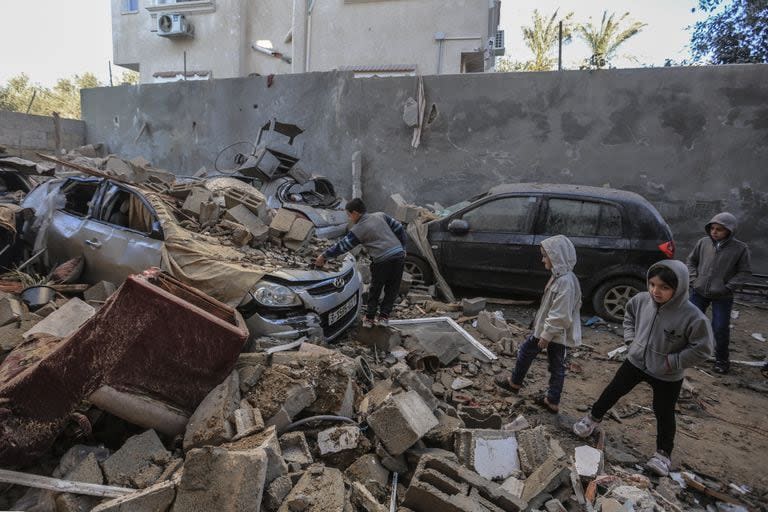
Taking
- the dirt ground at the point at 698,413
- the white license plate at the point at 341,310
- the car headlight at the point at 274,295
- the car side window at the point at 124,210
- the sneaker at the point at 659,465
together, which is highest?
the car side window at the point at 124,210

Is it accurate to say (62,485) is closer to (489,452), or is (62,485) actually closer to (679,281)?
(489,452)

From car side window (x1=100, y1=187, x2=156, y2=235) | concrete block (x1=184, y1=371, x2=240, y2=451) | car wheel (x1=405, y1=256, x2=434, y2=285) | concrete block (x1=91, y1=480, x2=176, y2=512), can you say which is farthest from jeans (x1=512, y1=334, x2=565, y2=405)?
car side window (x1=100, y1=187, x2=156, y2=235)

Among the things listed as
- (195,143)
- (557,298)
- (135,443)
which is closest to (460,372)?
(557,298)

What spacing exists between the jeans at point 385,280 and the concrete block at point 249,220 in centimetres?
132

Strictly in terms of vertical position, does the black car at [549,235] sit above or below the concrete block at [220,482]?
above

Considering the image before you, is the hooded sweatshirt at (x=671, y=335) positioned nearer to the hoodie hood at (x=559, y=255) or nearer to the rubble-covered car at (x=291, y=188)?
the hoodie hood at (x=559, y=255)

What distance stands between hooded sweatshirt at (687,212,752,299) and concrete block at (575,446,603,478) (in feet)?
9.14

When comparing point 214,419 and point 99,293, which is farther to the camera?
point 99,293

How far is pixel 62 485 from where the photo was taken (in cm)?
222

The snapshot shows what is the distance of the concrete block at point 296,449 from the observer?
2.51 meters

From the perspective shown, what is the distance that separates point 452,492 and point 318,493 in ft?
2.30

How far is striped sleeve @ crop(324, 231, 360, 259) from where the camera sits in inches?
187

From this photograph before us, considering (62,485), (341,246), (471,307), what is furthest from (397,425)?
(471,307)

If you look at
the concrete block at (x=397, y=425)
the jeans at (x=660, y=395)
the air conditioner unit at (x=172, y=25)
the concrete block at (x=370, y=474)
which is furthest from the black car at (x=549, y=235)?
the air conditioner unit at (x=172, y=25)
